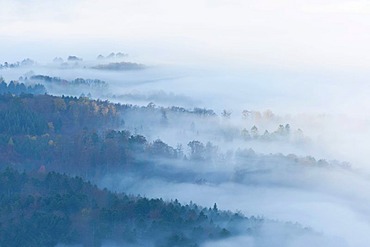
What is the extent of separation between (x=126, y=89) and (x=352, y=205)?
181 feet

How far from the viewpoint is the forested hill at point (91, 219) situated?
6700 cm

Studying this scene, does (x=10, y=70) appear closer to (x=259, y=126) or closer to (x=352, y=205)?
(x=259, y=126)

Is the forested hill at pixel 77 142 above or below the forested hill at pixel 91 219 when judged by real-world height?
above

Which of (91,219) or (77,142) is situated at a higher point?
(77,142)

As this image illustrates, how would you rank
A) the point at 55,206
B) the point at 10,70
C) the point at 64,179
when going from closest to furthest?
the point at 55,206 < the point at 64,179 < the point at 10,70

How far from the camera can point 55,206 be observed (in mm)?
69688

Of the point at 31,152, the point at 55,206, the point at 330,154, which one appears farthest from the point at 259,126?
the point at 55,206

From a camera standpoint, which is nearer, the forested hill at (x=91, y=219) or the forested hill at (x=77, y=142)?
the forested hill at (x=91, y=219)

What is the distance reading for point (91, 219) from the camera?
68438 mm

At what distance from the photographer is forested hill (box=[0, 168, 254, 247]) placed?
220 ft

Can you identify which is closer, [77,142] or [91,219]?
[91,219]

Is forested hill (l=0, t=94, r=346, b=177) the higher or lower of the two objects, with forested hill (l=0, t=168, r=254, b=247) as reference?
higher

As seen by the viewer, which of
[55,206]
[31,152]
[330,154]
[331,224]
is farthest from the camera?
[330,154]

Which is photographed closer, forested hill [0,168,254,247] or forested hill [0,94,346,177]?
forested hill [0,168,254,247]
